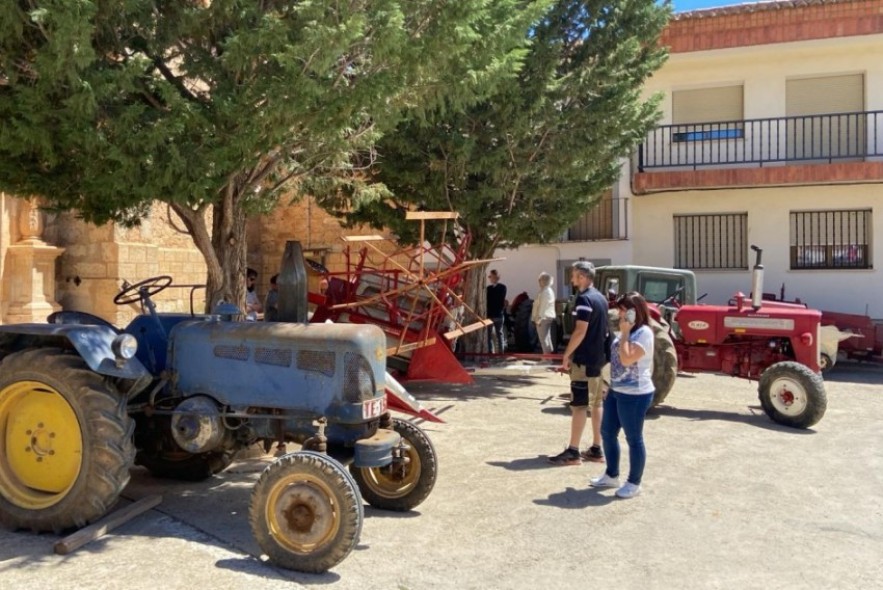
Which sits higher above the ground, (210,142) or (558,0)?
(558,0)

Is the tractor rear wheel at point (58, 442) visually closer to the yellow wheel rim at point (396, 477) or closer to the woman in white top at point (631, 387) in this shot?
the yellow wheel rim at point (396, 477)

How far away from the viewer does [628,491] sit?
578 centimetres

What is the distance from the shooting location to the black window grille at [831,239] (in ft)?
53.2

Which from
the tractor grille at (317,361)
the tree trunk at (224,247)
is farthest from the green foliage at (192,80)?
the tractor grille at (317,361)

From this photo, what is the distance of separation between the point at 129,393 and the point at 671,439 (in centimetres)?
505

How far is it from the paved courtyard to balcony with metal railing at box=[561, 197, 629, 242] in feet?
34.2

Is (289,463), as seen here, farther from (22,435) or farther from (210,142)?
(210,142)

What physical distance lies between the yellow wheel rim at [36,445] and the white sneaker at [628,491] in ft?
11.7

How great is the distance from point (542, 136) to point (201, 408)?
7.31 m

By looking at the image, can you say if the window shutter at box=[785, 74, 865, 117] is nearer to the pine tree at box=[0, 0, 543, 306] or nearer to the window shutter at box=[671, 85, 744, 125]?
the window shutter at box=[671, 85, 744, 125]

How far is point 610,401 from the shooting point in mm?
6059

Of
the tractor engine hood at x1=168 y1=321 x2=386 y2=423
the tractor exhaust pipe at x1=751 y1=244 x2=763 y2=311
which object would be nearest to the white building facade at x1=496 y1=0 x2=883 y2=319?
the tractor exhaust pipe at x1=751 y1=244 x2=763 y2=311

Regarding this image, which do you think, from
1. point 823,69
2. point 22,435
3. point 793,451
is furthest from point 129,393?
point 823,69

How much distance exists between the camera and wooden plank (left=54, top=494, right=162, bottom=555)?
175 inches
